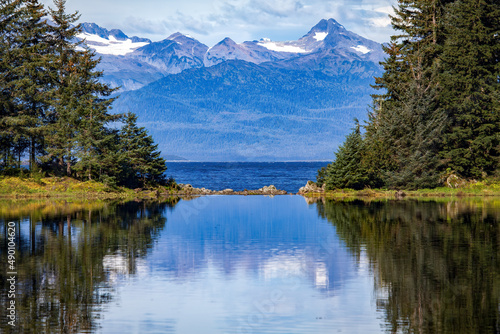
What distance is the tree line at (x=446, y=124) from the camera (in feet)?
183

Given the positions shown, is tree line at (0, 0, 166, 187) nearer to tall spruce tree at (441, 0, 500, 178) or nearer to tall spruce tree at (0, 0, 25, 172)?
tall spruce tree at (0, 0, 25, 172)

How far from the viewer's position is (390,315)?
1430 cm

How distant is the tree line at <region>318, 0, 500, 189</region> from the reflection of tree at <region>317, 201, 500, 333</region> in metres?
17.6

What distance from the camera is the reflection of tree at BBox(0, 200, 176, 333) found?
14117mm

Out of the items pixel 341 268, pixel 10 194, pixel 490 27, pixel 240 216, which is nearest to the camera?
pixel 341 268

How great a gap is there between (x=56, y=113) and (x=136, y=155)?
891cm

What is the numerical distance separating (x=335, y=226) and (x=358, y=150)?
26.9 metres

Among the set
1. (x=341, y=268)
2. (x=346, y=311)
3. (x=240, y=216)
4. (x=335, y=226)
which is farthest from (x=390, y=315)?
(x=240, y=216)

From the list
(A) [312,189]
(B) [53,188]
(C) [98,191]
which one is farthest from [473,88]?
(B) [53,188]

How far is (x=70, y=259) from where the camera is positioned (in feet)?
70.2

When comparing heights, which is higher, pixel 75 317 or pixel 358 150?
pixel 358 150

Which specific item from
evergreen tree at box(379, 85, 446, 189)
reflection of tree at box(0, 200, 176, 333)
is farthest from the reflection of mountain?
evergreen tree at box(379, 85, 446, 189)

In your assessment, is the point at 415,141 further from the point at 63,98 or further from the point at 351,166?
the point at 63,98

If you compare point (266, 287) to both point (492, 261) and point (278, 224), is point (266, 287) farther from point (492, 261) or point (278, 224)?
point (278, 224)
